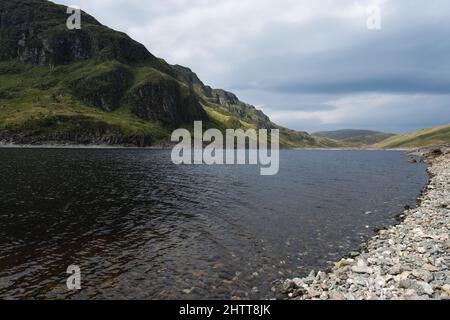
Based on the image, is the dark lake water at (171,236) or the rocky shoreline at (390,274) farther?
the dark lake water at (171,236)

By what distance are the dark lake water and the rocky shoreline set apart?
2120 millimetres

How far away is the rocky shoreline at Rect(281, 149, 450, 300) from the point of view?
15.6 m

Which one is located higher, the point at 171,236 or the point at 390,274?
the point at 390,274

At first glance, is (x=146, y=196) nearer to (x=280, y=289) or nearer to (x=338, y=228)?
(x=338, y=228)

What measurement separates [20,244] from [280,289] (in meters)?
21.4

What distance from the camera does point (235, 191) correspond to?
55.1 meters

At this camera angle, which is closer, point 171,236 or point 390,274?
point 390,274

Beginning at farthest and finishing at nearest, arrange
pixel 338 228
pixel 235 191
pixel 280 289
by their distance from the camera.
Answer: pixel 235 191, pixel 338 228, pixel 280 289

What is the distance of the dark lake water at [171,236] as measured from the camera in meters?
19.3

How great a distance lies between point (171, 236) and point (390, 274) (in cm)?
1848

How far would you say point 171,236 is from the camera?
94.3 feet

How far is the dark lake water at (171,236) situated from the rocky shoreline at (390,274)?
2120 mm

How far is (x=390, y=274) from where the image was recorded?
58.5 feet
